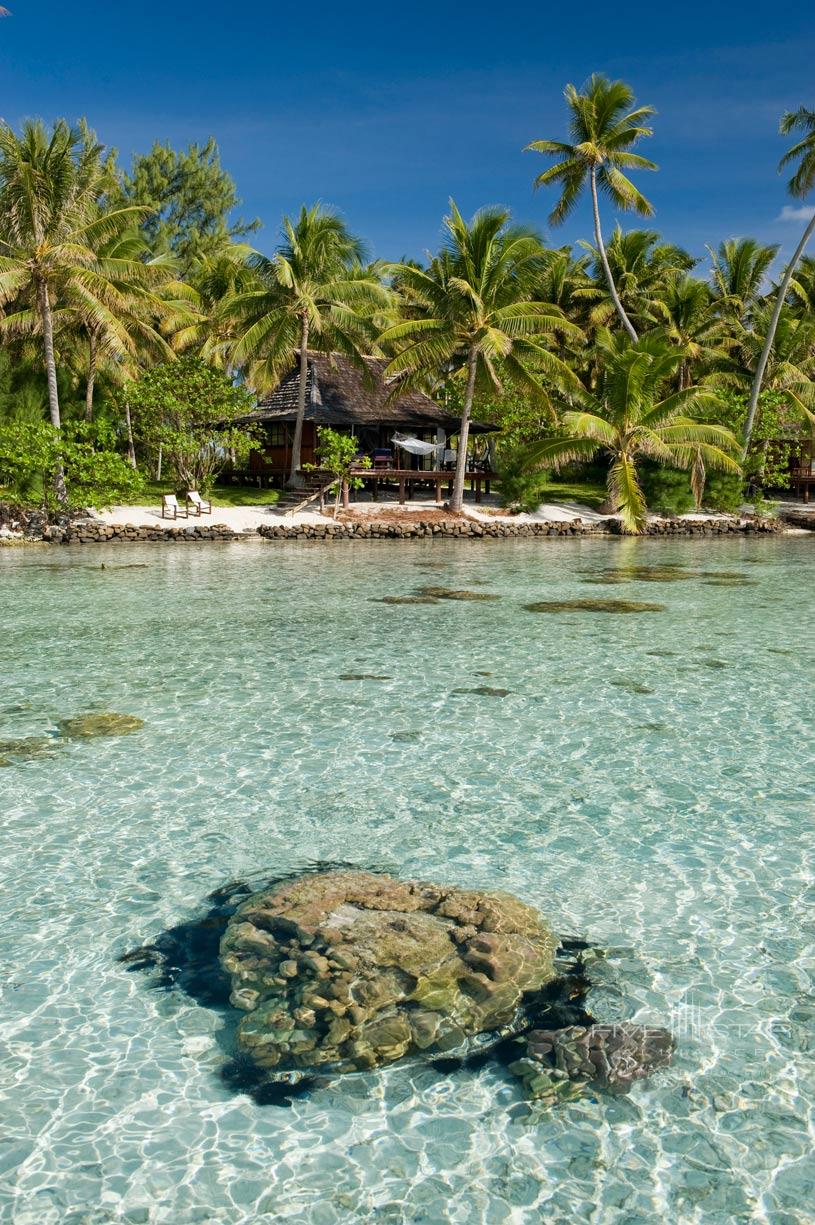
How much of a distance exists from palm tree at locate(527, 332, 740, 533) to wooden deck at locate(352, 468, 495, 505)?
3.88 metres

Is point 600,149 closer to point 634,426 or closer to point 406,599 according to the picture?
point 634,426

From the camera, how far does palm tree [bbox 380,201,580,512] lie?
87.2ft

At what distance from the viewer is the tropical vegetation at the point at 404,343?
78.4 ft

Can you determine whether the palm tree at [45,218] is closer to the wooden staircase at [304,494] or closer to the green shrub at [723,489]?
the wooden staircase at [304,494]

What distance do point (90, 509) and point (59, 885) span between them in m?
22.1

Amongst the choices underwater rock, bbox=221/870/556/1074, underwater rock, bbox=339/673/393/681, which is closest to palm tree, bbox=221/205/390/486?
underwater rock, bbox=339/673/393/681

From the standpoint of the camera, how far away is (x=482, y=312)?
2692 cm

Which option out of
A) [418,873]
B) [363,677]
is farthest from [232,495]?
[418,873]

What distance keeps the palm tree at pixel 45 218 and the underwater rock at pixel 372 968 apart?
72.5 feet

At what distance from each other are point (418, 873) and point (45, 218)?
74.9ft

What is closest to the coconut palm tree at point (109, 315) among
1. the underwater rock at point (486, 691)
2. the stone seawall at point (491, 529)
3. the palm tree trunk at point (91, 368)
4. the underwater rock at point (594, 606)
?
the palm tree trunk at point (91, 368)

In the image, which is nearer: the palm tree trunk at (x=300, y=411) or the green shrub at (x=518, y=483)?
the palm tree trunk at (x=300, y=411)

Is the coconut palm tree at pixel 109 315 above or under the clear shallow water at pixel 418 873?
above

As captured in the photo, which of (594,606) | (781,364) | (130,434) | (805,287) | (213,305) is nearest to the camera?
(594,606)
